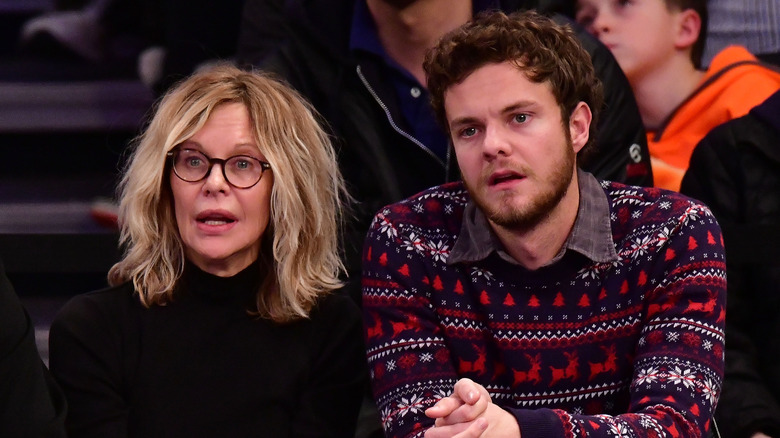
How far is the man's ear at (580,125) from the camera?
2.15m

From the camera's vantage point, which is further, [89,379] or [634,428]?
[89,379]

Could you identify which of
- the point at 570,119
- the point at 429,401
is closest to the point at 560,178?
the point at 570,119

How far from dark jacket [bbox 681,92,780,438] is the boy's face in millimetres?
288

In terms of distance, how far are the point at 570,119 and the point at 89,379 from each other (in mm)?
1008

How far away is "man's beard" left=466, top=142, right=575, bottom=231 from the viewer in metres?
1.99

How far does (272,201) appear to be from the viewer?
216 cm

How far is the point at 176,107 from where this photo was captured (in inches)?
85.5

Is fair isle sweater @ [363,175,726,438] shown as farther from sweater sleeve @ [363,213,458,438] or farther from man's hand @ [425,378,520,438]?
man's hand @ [425,378,520,438]

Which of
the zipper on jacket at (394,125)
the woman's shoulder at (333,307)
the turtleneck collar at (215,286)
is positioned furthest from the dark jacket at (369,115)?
the turtleneck collar at (215,286)

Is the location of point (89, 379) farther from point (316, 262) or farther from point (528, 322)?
point (528, 322)

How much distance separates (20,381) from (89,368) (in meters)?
0.31

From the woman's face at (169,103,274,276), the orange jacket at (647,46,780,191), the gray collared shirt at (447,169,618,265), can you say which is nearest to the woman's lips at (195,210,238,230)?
the woman's face at (169,103,274,276)

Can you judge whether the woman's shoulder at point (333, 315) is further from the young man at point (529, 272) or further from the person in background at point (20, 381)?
the person in background at point (20, 381)

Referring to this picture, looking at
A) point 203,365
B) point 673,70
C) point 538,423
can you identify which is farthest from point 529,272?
point 673,70
